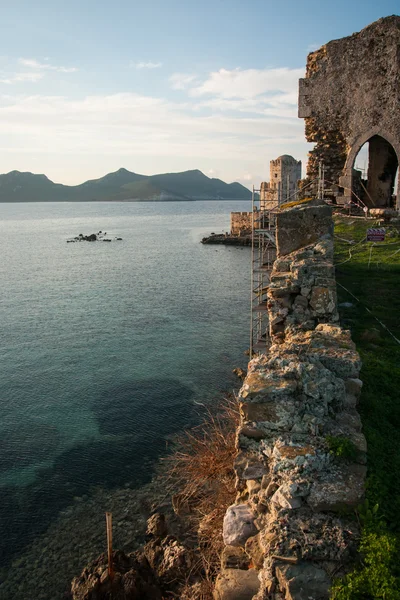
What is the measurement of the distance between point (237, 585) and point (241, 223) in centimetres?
5613

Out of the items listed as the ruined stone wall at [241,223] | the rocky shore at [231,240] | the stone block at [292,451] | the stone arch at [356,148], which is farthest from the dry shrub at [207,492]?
the ruined stone wall at [241,223]

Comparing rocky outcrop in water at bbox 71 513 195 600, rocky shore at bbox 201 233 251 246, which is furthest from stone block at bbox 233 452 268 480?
rocky shore at bbox 201 233 251 246

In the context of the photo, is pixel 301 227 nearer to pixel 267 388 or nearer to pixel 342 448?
pixel 267 388

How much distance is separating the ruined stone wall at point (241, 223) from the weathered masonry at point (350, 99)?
33.3m

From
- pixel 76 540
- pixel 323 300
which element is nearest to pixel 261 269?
pixel 323 300

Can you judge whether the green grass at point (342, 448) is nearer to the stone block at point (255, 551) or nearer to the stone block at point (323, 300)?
the stone block at point (255, 551)

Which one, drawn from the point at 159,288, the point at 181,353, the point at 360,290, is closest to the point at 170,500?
the point at 360,290

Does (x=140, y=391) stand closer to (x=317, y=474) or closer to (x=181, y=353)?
(x=181, y=353)

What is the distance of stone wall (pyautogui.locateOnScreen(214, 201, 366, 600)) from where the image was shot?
451 cm

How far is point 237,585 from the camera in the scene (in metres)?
4.97

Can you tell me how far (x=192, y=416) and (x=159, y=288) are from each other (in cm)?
1809

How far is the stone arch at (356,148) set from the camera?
23.2 metres

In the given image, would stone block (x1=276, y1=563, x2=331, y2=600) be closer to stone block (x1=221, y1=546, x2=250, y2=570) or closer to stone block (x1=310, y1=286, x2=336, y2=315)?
stone block (x1=221, y1=546, x2=250, y2=570)

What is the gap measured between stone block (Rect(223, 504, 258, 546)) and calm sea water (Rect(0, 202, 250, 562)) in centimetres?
584
